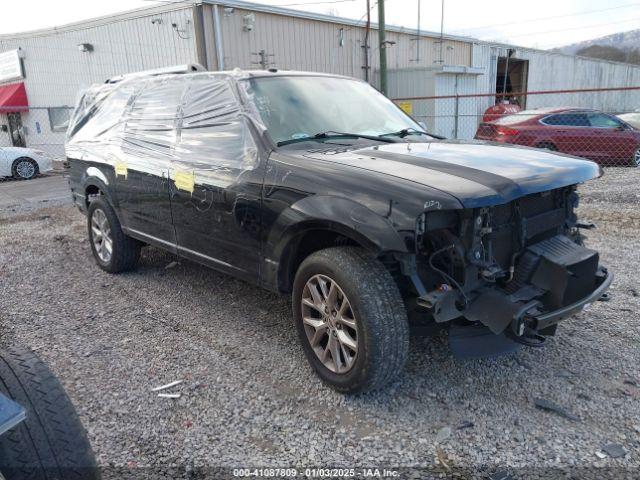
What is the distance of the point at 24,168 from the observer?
14461mm

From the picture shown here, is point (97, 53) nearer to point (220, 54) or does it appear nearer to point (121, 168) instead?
point (220, 54)

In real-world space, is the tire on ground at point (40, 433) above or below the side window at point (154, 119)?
below

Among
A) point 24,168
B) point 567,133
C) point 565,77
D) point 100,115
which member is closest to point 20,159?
point 24,168

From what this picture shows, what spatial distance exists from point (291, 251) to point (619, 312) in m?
2.70

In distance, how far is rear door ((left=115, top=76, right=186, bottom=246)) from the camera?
4.33m

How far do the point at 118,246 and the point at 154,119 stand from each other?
141 cm

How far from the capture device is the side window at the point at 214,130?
3645 millimetres

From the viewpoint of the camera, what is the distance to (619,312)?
407cm

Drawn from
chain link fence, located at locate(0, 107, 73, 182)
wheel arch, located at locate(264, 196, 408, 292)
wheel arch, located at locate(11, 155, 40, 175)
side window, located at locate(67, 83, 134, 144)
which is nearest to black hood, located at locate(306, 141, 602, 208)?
wheel arch, located at locate(264, 196, 408, 292)

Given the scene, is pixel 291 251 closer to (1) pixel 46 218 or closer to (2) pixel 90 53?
(1) pixel 46 218

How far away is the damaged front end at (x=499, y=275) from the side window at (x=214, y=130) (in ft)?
4.67

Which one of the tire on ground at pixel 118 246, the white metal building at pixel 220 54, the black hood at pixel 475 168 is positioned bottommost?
the tire on ground at pixel 118 246

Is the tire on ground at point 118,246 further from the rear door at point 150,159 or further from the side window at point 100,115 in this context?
the side window at point 100,115

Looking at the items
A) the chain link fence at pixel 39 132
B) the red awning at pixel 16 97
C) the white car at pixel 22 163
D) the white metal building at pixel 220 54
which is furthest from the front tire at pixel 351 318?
the red awning at pixel 16 97
